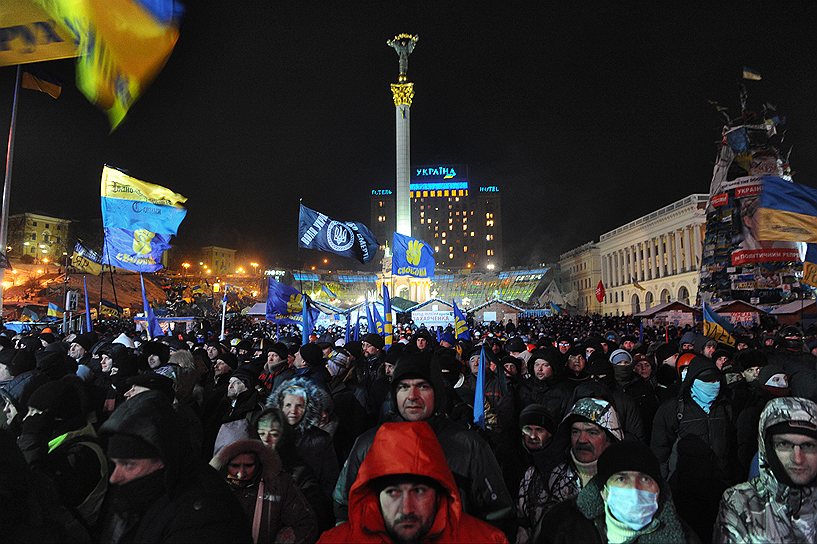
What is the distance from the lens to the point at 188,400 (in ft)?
17.7

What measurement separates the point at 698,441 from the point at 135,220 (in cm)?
1498

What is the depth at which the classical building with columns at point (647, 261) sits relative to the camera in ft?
196

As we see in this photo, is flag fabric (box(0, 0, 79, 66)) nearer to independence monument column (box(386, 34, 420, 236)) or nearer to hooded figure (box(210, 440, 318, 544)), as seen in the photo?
hooded figure (box(210, 440, 318, 544))

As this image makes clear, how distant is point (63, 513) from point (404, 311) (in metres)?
30.1

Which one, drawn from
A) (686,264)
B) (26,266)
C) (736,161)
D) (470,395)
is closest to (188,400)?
(470,395)

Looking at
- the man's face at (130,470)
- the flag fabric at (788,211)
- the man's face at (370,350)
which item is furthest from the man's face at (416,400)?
the flag fabric at (788,211)

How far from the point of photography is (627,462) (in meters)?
2.29

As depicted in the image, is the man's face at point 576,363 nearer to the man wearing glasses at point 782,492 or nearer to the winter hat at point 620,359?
the winter hat at point 620,359

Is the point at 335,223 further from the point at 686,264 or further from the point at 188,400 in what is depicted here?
the point at 686,264

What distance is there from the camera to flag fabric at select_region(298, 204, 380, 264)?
53.6 feet

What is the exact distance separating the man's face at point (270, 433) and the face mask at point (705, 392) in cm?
340

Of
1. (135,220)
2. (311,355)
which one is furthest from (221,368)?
(135,220)

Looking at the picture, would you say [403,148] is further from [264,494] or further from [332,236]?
[264,494]

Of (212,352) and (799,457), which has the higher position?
(212,352)
